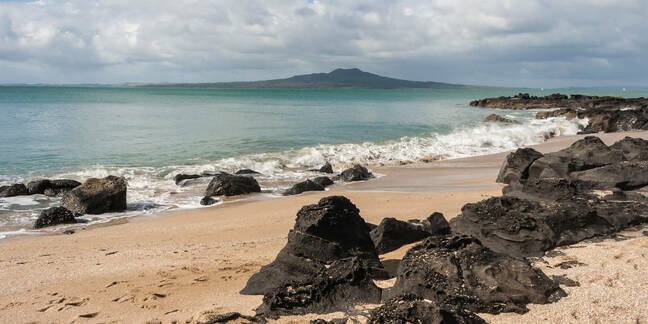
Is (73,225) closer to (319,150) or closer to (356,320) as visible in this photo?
(356,320)

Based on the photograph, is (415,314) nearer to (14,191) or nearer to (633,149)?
(633,149)

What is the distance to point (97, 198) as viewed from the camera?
30.9 feet

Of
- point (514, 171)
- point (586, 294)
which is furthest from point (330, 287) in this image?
point (514, 171)

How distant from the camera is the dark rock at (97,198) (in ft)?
30.7

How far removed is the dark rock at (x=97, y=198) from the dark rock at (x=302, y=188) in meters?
3.68

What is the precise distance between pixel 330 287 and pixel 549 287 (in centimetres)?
182

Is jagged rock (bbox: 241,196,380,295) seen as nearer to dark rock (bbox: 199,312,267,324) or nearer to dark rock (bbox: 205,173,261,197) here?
dark rock (bbox: 199,312,267,324)

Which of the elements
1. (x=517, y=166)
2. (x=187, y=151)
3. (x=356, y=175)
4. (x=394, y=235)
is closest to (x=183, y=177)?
(x=356, y=175)

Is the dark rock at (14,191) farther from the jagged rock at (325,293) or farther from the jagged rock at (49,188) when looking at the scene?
the jagged rock at (325,293)

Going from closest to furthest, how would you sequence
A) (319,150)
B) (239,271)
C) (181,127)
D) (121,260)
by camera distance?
(239,271) < (121,260) < (319,150) < (181,127)

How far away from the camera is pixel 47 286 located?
5027 mm

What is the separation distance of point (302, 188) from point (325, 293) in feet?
23.3

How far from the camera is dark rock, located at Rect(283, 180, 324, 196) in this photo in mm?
10930

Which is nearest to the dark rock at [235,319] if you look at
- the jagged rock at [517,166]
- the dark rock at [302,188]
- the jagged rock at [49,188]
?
the dark rock at [302,188]
